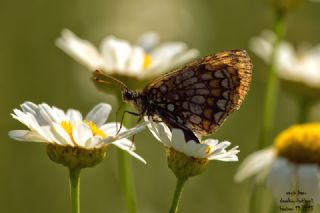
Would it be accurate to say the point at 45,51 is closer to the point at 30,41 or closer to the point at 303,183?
the point at 30,41

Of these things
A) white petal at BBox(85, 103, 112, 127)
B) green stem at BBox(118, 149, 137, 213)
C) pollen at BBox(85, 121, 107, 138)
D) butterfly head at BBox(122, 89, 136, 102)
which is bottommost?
green stem at BBox(118, 149, 137, 213)

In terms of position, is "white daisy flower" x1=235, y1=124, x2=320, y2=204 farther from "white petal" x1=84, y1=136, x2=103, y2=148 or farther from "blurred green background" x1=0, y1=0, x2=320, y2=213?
"blurred green background" x1=0, y1=0, x2=320, y2=213

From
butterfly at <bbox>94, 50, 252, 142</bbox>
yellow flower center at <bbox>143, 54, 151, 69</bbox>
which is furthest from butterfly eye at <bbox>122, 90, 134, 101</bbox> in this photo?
yellow flower center at <bbox>143, 54, 151, 69</bbox>

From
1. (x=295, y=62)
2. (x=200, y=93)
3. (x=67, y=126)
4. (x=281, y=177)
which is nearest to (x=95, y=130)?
(x=67, y=126)

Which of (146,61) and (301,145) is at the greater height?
(146,61)

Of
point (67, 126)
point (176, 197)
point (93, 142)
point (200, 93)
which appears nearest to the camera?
point (176, 197)

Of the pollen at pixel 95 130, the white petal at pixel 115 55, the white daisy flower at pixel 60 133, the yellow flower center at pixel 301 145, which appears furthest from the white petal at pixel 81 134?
the yellow flower center at pixel 301 145

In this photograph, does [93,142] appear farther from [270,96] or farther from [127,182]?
[270,96]
